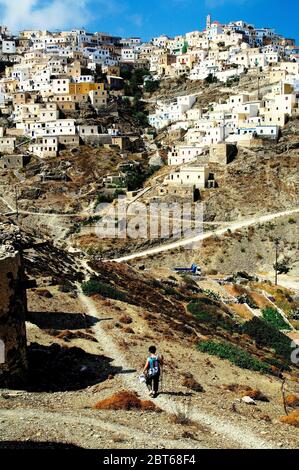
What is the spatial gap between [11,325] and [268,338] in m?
12.8

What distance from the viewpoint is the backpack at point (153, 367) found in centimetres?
1001

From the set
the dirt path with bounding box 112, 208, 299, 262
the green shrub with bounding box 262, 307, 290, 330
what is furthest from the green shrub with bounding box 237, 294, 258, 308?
the dirt path with bounding box 112, 208, 299, 262

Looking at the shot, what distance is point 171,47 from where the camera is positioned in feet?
354

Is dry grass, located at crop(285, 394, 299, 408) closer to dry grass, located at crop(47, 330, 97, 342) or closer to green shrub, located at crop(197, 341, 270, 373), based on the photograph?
green shrub, located at crop(197, 341, 270, 373)

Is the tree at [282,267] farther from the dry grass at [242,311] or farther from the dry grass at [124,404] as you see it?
the dry grass at [124,404]

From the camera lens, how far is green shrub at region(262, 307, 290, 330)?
26016 mm

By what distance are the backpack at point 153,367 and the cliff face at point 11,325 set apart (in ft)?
7.05

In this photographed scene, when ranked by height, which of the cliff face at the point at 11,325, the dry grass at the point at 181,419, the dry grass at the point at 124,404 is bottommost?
the dry grass at the point at 181,419

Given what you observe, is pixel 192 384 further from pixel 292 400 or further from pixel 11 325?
pixel 11 325

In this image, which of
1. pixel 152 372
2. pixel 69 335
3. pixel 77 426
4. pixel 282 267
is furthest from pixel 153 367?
pixel 282 267

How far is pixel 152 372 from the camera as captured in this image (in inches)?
397

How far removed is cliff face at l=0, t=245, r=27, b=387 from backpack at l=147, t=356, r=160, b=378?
2.15 metres

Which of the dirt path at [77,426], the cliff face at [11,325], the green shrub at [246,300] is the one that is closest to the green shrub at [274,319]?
the green shrub at [246,300]

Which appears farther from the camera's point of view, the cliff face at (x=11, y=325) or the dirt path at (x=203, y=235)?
the dirt path at (x=203, y=235)
